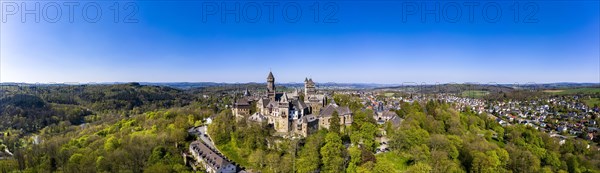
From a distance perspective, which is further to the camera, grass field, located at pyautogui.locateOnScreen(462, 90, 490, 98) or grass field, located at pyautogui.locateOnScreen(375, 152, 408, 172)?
grass field, located at pyautogui.locateOnScreen(462, 90, 490, 98)

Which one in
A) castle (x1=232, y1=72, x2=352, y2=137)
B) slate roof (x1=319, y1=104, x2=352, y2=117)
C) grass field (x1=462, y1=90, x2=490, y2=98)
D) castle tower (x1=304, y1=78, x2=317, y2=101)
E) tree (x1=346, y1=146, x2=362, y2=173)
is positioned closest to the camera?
tree (x1=346, y1=146, x2=362, y2=173)

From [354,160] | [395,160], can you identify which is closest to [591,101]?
[395,160]

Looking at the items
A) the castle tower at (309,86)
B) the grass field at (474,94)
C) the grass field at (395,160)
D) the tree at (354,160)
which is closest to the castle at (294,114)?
the castle tower at (309,86)

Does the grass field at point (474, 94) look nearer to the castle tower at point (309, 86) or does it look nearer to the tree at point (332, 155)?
the castle tower at point (309, 86)

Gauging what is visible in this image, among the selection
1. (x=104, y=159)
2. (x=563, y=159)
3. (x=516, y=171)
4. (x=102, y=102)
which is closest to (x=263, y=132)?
(x=104, y=159)

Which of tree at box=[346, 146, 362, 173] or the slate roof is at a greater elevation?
the slate roof

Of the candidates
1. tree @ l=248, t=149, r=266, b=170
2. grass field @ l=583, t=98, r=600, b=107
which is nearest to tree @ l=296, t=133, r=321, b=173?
tree @ l=248, t=149, r=266, b=170

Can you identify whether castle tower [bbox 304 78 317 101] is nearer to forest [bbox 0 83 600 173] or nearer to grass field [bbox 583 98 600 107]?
forest [bbox 0 83 600 173]

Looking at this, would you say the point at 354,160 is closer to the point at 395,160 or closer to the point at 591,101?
the point at 395,160

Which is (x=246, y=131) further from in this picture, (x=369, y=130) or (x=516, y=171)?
(x=516, y=171)

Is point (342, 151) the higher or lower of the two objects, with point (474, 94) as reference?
lower
